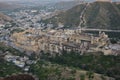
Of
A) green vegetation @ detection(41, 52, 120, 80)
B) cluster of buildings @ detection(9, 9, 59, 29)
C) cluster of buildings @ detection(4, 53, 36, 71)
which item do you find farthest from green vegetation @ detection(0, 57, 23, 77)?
cluster of buildings @ detection(9, 9, 59, 29)

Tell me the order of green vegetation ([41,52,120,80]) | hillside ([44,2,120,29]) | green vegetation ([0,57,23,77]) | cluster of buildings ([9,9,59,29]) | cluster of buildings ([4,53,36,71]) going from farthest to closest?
cluster of buildings ([9,9,59,29]) → hillside ([44,2,120,29]) → cluster of buildings ([4,53,36,71]) → green vegetation ([41,52,120,80]) → green vegetation ([0,57,23,77])

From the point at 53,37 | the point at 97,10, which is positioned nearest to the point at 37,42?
the point at 53,37

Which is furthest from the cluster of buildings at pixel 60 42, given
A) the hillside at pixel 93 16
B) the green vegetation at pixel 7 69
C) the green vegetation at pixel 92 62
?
the green vegetation at pixel 7 69

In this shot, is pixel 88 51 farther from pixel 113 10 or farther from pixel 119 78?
pixel 113 10

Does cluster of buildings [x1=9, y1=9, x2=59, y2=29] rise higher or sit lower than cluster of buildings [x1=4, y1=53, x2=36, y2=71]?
lower

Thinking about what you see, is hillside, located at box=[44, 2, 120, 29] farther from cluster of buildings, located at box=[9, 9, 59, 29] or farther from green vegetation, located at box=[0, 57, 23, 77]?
green vegetation, located at box=[0, 57, 23, 77]

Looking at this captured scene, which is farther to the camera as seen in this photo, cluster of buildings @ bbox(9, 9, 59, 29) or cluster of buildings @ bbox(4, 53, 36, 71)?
cluster of buildings @ bbox(9, 9, 59, 29)

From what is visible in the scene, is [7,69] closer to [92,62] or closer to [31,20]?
[92,62]
